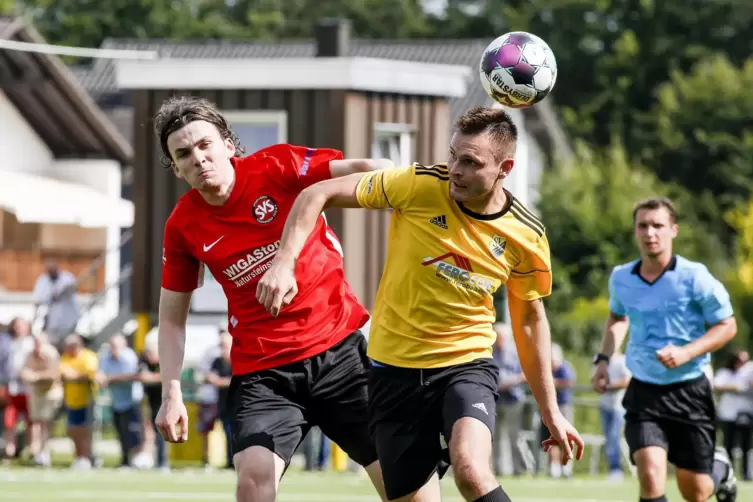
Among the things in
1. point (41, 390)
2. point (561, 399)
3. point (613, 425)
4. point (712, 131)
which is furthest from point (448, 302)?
point (712, 131)

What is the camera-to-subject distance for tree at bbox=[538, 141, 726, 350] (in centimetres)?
3819

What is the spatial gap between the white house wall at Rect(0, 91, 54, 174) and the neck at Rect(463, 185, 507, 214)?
26506 millimetres

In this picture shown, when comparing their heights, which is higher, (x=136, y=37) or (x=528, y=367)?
(x=136, y=37)

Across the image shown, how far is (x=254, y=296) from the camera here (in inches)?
277

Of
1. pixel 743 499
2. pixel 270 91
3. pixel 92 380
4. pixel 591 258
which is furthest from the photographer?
pixel 591 258

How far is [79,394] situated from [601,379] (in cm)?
969

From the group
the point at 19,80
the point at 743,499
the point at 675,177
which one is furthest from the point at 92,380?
the point at 675,177

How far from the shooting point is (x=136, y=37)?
59.4m

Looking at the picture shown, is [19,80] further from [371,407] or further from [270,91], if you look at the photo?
[371,407]

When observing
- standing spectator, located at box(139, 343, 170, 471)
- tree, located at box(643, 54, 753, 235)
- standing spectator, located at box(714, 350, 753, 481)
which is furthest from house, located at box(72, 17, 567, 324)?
tree, located at box(643, 54, 753, 235)

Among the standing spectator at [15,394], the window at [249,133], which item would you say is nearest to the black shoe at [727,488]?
the standing spectator at [15,394]

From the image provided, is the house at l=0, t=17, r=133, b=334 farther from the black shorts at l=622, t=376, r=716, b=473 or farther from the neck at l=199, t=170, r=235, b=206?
the neck at l=199, t=170, r=235, b=206

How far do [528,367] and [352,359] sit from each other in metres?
0.84

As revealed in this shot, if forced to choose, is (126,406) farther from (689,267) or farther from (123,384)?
(689,267)
